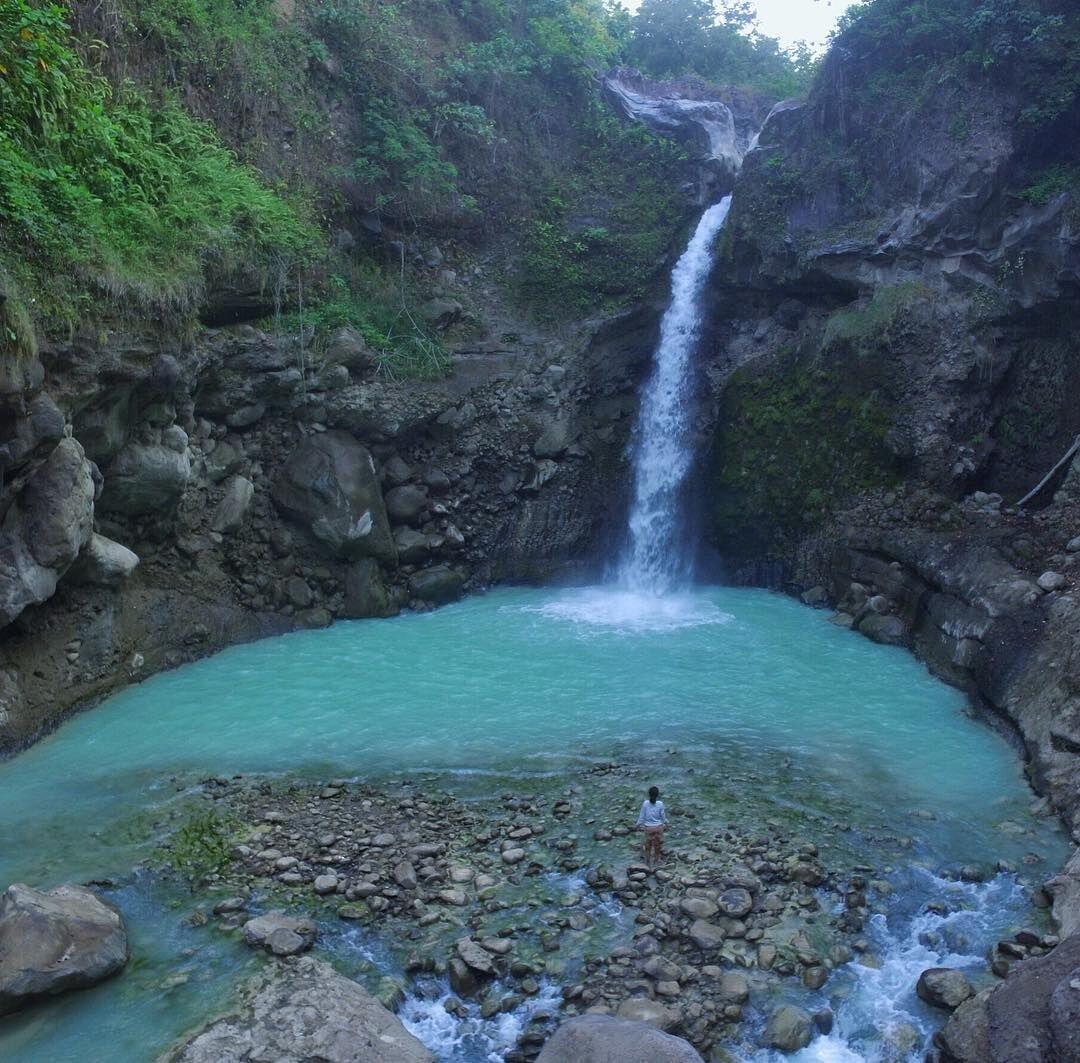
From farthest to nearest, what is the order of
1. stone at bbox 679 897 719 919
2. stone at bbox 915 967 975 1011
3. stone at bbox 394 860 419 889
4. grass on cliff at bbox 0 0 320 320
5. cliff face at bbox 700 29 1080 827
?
1. cliff face at bbox 700 29 1080 827
2. grass on cliff at bbox 0 0 320 320
3. stone at bbox 394 860 419 889
4. stone at bbox 679 897 719 919
5. stone at bbox 915 967 975 1011

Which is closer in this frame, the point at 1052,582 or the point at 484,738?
the point at 484,738

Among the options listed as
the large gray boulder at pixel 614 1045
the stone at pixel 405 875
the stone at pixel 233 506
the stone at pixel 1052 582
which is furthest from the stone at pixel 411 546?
the large gray boulder at pixel 614 1045

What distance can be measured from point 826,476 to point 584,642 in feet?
21.8

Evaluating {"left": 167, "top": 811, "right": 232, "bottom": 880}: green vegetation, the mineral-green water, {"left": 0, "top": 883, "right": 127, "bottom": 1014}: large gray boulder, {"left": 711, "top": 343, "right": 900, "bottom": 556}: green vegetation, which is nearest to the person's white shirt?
the mineral-green water

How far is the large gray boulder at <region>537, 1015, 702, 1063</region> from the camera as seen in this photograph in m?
5.24

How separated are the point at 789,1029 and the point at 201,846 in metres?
5.35

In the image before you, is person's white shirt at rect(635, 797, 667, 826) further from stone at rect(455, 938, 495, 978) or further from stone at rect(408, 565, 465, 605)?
stone at rect(408, 565, 465, 605)

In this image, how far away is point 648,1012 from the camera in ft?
19.5

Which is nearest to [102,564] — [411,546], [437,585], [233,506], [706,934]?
[233,506]

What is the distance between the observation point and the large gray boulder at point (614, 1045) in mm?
5242

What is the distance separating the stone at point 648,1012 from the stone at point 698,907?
1067 mm

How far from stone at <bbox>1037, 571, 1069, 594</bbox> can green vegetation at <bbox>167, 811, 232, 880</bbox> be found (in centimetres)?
1077

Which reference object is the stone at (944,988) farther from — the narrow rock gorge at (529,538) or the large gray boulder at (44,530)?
the large gray boulder at (44,530)

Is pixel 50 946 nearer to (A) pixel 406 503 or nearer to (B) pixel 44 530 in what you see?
(B) pixel 44 530
